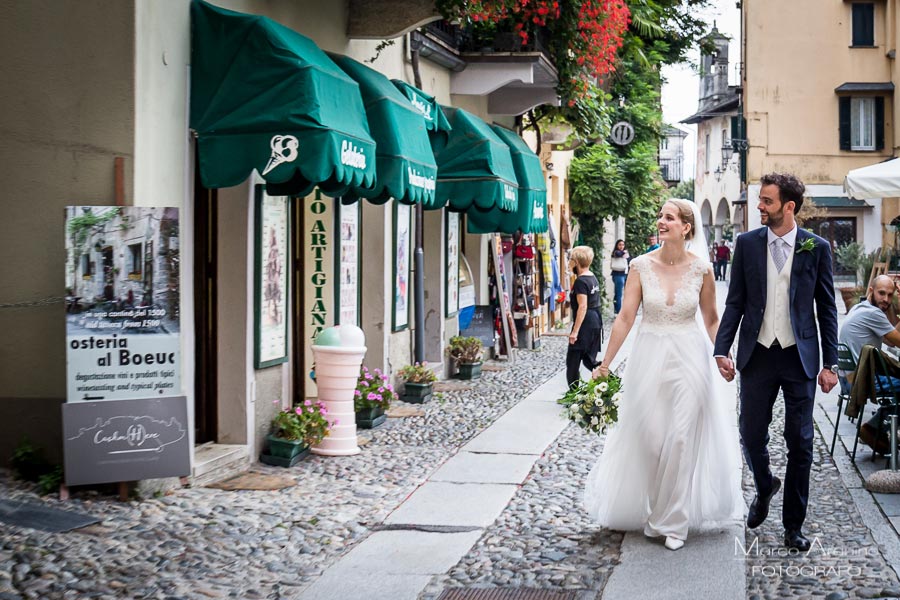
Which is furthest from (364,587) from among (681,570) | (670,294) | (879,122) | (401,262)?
(879,122)

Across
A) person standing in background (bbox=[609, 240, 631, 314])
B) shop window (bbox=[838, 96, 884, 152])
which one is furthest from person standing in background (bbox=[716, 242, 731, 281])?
person standing in background (bbox=[609, 240, 631, 314])

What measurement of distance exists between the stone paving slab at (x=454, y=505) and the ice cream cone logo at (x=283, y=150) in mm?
2462

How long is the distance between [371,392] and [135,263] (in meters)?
4.20

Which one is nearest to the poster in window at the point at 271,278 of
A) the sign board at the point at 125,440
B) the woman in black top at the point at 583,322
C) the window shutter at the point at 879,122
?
the sign board at the point at 125,440

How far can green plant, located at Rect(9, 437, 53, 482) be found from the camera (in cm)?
764

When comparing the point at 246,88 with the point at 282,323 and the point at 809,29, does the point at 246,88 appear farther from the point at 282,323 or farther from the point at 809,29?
the point at 809,29

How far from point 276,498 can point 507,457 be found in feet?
7.85

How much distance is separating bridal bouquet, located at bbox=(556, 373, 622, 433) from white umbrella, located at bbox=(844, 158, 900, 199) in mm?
A: 7260

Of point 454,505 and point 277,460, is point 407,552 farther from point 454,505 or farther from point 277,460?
point 277,460

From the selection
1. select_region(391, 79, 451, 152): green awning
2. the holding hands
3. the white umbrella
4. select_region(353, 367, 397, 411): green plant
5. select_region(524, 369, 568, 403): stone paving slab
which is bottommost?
select_region(524, 369, 568, 403): stone paving slab

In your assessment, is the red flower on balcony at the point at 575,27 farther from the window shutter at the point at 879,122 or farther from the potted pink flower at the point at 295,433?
the window shutter at the point at 879,122

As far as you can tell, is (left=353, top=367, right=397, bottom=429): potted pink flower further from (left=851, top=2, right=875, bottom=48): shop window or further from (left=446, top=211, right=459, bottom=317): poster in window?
(left=851, top=2, right=875, bottom=48): shop window

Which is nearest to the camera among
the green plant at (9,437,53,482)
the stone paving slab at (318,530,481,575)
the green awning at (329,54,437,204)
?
the stone paving slab at (318,530,481,575)

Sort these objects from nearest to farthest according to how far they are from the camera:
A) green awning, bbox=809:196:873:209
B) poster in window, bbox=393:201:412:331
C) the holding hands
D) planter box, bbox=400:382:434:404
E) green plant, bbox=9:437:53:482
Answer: the holding hands → green plant, bbox=9:437:53:482 → planter box, bbox=400:382:434:404 → poster in window, bbox=393:201:412:331 → green awning, bbox=809:196:873:209
